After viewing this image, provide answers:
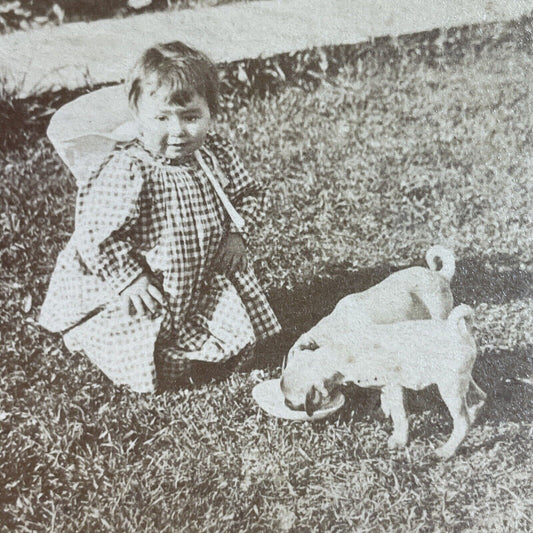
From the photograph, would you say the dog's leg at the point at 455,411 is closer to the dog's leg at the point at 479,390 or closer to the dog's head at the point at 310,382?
the dog's leg at the point at 479,390

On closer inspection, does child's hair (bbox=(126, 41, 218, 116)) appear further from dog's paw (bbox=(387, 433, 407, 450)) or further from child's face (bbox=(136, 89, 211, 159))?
dog's paw (bbox=(387, 433, 407, 450))

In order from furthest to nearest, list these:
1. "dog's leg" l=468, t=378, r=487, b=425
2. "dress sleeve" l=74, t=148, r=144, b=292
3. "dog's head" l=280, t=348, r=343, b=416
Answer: "dog's leg" l=468, t=378, r=487, b=425 < "dog's head" l=280, t=348, r=343, b=416 < "dress sleeve" l=74, t=148, r=144, b=292

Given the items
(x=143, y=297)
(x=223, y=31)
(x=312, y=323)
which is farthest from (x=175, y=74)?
(x=312, y=323)

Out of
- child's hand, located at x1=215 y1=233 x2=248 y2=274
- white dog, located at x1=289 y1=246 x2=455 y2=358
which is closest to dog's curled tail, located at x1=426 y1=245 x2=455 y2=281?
white dog, located at x1=289 y1=246 x2=455 y2=358

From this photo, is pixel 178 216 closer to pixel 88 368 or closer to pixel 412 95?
pixel 88 368

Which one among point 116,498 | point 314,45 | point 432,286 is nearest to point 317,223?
point 432,286

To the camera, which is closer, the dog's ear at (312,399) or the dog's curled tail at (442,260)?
→ the dog's ear at (312,399)

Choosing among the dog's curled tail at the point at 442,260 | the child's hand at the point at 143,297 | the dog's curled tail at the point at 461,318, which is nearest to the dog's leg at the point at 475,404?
the dog's curled tail at the point at 461,318

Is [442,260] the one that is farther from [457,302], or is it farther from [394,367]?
[394,367]
